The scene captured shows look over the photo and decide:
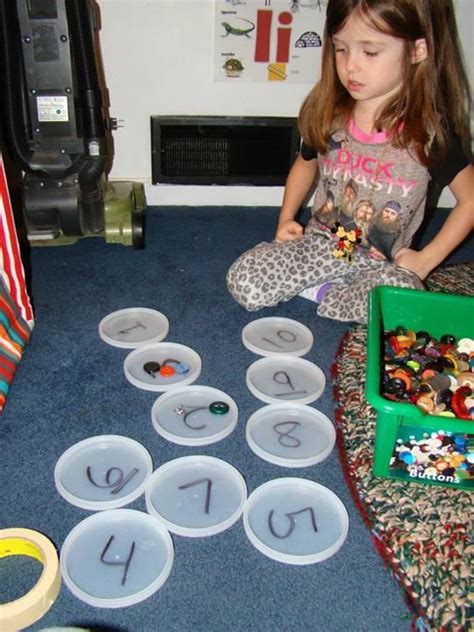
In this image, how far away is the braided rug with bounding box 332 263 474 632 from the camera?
784mm

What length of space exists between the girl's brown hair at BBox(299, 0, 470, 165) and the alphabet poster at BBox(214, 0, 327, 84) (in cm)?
38

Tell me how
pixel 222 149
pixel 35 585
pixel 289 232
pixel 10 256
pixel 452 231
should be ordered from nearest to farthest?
pixel 35 585, pixel 10 256, pixel 452 231, pixel 289 232, pixel 222 149

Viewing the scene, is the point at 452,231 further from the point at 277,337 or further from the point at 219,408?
the point at 219,408

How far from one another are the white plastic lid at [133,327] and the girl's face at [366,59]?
600 mm

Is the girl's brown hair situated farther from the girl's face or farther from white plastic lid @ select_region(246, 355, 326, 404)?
white plastic lid @ select_region(246, 355, 326, 404)

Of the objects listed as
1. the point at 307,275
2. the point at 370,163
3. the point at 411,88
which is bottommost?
the point at 307,275

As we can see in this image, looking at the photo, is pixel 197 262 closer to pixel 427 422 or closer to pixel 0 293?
pixel 0 293

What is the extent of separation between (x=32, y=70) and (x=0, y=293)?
559 mm

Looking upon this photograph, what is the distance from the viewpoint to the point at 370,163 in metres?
1.29

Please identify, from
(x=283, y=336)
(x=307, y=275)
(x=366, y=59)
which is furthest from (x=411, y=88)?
(x=283, y=336)

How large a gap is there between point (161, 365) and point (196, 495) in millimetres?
320

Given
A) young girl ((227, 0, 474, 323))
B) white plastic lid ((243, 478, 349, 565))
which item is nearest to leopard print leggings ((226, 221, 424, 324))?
young girl ((227, 0, 474, 323))

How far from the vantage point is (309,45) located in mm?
1641

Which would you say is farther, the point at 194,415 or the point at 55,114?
→ the point at 55,114
